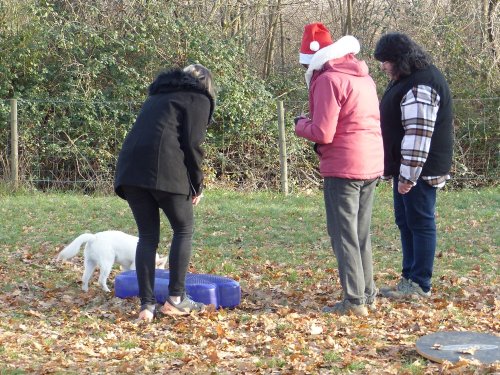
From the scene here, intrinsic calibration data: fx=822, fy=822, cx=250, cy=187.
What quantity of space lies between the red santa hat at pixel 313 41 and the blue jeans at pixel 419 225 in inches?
51.3

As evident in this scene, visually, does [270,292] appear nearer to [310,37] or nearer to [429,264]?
[429,264]

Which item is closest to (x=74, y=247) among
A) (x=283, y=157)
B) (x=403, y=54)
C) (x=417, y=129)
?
(x=417, y=129)

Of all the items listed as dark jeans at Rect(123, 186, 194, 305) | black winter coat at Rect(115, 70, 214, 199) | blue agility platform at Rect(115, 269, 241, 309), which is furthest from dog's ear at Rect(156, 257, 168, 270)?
black winter coat at Rect(115, 70, 214, 199)

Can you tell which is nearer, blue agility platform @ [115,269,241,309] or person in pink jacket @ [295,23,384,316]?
person in pink jacket @ [295,23,384,316]

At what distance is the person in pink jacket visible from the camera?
224 inches

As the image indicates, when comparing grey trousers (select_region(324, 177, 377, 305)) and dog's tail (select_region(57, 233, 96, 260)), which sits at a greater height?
grey trousers (select_region(324, 177, 377, 305))

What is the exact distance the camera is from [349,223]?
19.2 ft

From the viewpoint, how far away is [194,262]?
8.33 meters

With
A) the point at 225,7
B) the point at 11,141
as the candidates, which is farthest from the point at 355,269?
the point at 225,7

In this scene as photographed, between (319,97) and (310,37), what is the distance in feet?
1.68

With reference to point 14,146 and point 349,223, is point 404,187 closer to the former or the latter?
point 349,223

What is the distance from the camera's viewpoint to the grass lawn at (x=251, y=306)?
16.0 feet

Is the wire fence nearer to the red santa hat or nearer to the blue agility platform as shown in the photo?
the blue agility platform

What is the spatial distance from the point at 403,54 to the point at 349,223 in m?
1.41
